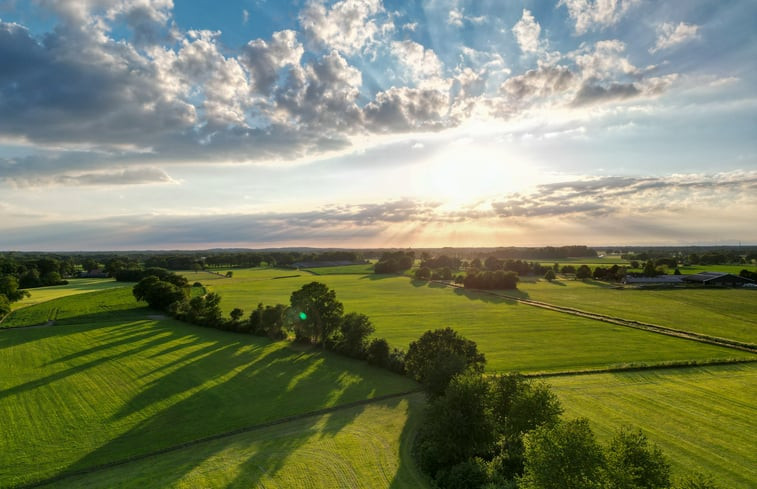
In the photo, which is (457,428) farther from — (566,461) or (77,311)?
(77,311)

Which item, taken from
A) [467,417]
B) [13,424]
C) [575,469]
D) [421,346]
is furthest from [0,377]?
[575,469]

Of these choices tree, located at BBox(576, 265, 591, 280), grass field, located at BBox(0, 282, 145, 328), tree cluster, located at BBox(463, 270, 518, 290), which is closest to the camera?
grass field, located at BBox(0, 282, 145, 328)

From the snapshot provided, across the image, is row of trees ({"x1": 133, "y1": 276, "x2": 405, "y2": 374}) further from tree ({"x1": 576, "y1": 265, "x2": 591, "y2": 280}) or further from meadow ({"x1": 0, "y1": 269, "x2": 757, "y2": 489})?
tree ({"x1": 576, "y1": 265, "x2": 591, "y2": 280})

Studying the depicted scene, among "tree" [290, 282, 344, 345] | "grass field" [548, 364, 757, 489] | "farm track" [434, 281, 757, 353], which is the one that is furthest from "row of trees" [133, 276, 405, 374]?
"farm track" [434, 281, 757, 353]

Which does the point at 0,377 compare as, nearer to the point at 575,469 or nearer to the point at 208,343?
the point at 208,343

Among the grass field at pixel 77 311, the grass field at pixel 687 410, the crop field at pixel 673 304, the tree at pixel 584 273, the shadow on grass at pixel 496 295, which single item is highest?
the tree at pixel 584 273

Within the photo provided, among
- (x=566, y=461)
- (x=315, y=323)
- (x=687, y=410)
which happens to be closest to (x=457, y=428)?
(x=566, y=461)

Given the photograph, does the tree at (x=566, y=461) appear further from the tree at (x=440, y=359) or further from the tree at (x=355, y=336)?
the tree at (x=355, y=336)

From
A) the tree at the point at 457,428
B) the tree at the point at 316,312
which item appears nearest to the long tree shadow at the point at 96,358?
the tree at the point at 316,312
